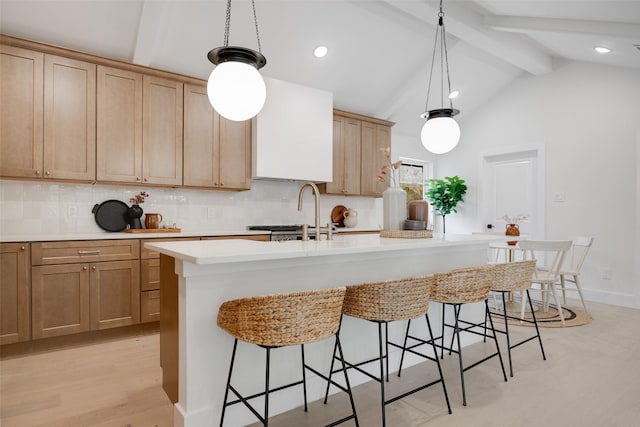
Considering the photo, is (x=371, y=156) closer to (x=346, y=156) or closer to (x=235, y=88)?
(x=346, y=156)

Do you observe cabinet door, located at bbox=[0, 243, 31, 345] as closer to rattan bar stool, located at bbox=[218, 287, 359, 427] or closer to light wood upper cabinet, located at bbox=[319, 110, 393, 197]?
rattan bar stool, located at bbox=[218, 287, 359, 427]

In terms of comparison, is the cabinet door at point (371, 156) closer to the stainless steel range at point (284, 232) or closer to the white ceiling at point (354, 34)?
the white ceiling at point (354, 34)

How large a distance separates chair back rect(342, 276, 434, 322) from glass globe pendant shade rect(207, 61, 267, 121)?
114 centimetres

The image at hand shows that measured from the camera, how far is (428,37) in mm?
4508

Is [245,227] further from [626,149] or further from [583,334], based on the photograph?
[626,149]

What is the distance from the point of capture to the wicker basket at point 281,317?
151 centimetres

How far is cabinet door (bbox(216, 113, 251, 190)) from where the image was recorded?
4.05 m

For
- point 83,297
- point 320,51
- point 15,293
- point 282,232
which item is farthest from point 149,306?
point 320,51

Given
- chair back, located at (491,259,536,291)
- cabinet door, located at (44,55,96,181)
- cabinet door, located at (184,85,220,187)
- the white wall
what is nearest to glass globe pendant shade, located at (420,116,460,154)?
chair back, located at (491,259,536,291)

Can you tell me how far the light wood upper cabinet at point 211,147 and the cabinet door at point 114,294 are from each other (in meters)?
1.06

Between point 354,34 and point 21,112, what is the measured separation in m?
3.21

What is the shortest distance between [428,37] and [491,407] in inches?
158

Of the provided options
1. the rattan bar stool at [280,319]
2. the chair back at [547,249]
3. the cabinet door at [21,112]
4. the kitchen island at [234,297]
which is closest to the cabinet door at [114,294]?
the cabinet door at [21,112]

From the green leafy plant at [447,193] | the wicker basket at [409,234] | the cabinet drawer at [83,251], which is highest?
the green leafy plant at [447,193]
